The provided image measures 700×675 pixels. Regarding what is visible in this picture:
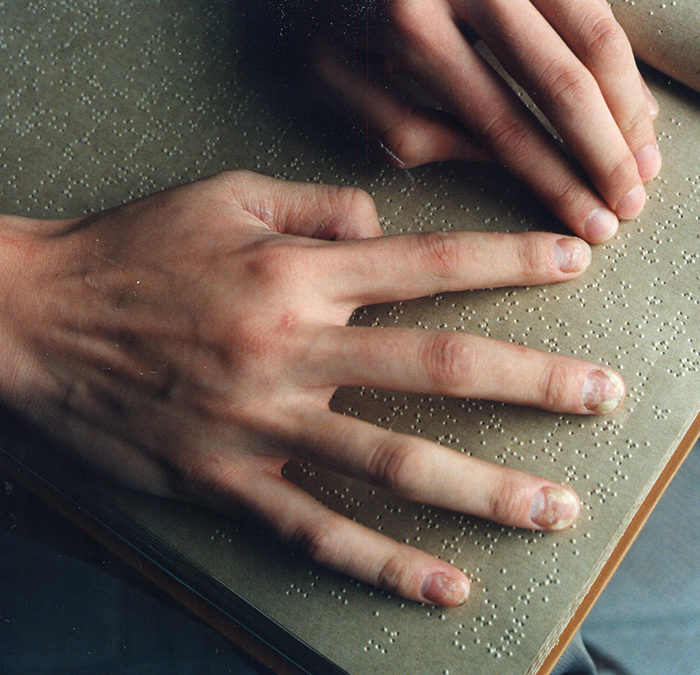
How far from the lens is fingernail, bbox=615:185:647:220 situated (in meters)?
0.42

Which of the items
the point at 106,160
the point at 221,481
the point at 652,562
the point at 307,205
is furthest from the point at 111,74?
the point at 652,562

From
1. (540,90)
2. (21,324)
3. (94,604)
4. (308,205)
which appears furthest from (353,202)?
(94,604)

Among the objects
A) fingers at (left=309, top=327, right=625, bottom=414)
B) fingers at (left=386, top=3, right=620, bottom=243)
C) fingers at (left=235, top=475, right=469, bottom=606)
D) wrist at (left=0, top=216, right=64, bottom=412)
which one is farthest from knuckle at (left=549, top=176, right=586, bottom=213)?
wrist at (left=0, top=216, right=64, bottom=412)

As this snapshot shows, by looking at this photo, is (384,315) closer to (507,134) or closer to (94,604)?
(507,134)

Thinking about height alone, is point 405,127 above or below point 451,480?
above

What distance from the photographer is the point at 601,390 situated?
38cm

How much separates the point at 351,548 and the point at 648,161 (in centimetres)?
31

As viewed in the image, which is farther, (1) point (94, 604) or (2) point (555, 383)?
(1) point (94, 604)

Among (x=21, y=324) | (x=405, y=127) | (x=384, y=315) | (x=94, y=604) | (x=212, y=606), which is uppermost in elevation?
(x=405, y=127)

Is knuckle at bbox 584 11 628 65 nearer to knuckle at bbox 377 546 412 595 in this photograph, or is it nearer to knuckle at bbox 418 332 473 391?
knuckle at bbox 418 332 473 391

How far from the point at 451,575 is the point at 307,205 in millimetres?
243

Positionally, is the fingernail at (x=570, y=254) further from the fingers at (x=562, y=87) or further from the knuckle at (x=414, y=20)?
the knuckle at (x=414, y=20)

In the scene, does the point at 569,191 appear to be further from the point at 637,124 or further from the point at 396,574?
the point at 396,574

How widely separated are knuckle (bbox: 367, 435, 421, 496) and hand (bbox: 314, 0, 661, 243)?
7.2 inches
